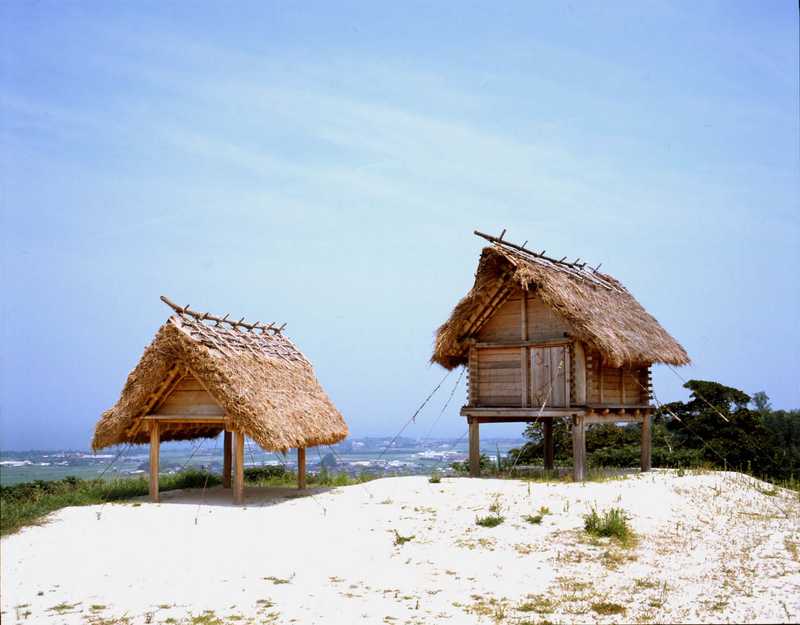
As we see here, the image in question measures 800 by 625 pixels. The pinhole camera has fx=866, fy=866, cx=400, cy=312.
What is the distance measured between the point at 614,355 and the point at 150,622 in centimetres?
1170

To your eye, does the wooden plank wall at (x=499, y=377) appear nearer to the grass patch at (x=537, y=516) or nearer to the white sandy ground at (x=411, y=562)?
the white sandy ground at (x=411, y=562)

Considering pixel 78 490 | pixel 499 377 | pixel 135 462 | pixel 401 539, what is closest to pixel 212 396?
pixel 78 490

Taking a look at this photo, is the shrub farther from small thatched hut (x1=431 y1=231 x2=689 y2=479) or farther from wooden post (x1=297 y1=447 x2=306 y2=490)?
small thatched hut (x1=431 y1=231 x2=689 y2=479)

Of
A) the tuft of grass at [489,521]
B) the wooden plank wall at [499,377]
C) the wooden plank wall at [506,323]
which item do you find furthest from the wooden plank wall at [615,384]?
the tuft of grass at [489,521]

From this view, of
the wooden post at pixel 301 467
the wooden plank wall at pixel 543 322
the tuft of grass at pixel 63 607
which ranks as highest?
the wooden plank wall at pixel 543 322

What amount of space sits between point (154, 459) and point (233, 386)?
2.53 meters

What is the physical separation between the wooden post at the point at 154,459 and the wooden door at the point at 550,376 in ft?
27.4

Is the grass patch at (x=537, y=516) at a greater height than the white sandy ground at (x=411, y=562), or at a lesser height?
Answer: greater

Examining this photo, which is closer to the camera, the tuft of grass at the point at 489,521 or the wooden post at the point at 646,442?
the tuft of grass at the point at 489,521

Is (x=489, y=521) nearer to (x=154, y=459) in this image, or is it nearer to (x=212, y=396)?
(x=212, y=396)

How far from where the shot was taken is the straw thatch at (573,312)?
19.0 m

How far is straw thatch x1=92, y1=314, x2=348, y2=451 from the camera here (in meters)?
16.2

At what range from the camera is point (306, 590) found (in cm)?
1116

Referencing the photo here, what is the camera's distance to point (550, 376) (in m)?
19.8
